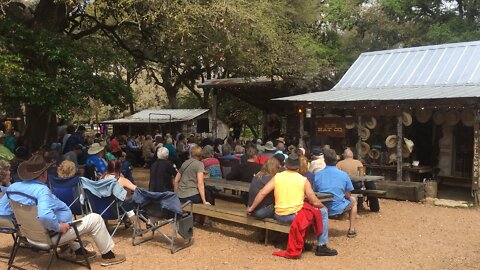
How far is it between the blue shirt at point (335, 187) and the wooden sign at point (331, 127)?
6.18 metres

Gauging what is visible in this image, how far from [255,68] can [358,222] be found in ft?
16.5

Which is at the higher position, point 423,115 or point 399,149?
point 423,115

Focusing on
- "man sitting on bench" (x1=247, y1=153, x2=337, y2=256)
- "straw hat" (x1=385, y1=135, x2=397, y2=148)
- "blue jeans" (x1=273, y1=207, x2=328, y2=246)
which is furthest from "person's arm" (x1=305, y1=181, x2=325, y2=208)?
"straw hat" (x1=385, y1=135, x2=397, y2=148)

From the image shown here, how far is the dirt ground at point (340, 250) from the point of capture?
544 cm

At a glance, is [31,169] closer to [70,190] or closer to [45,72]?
[70,190]

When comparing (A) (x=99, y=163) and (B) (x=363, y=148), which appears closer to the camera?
(A) (x=99, y=163)

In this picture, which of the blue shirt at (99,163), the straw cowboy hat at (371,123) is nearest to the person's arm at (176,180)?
the blue shirt at (99,163)

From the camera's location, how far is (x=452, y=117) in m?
11.8

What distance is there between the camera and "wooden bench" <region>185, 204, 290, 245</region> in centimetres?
585

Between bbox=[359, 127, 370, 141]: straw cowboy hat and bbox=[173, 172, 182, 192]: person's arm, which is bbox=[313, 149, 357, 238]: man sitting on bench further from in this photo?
bbox=[359, 127, 370, 141]: straw cowboy hat

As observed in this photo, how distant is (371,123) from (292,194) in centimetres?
694

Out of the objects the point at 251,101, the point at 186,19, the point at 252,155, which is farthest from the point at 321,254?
the point at 251,101

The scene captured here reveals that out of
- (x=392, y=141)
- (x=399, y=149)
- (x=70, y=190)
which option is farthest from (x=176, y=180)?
(x=392, y=141)

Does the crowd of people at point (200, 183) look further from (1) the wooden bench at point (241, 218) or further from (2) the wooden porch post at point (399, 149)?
(2) the wooden porch post at point (399, 149)
